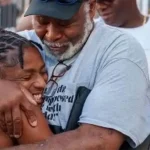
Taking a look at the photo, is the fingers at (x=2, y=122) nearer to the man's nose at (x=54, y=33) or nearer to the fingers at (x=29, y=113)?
the fingers at (x=29, y=113)

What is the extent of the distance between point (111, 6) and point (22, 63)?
2.00m

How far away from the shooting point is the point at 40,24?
3.27 meters

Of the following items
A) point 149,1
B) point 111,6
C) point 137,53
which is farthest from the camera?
point 149,1

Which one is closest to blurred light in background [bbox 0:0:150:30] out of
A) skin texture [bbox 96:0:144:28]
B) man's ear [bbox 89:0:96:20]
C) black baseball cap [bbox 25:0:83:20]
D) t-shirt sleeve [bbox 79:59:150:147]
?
skin texture [bbox 96:0:144:28]

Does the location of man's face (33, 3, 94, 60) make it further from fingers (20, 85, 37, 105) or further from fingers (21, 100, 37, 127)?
fingers (21, 100, 37, 127)

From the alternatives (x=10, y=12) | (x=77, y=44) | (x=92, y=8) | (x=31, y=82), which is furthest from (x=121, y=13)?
(x=10, y=12)

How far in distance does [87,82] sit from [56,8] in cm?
44

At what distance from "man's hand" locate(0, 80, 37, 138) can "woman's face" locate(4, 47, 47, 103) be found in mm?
192

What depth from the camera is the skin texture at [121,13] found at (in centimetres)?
502

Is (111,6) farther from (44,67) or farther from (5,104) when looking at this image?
(5,104)

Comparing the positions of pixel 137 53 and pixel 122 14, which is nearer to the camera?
pixel 137 53

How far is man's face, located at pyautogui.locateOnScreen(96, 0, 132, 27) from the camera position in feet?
16.4

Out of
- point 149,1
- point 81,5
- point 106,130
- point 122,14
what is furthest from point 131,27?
point 149,1

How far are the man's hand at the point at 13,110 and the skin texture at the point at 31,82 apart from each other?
20 mm
